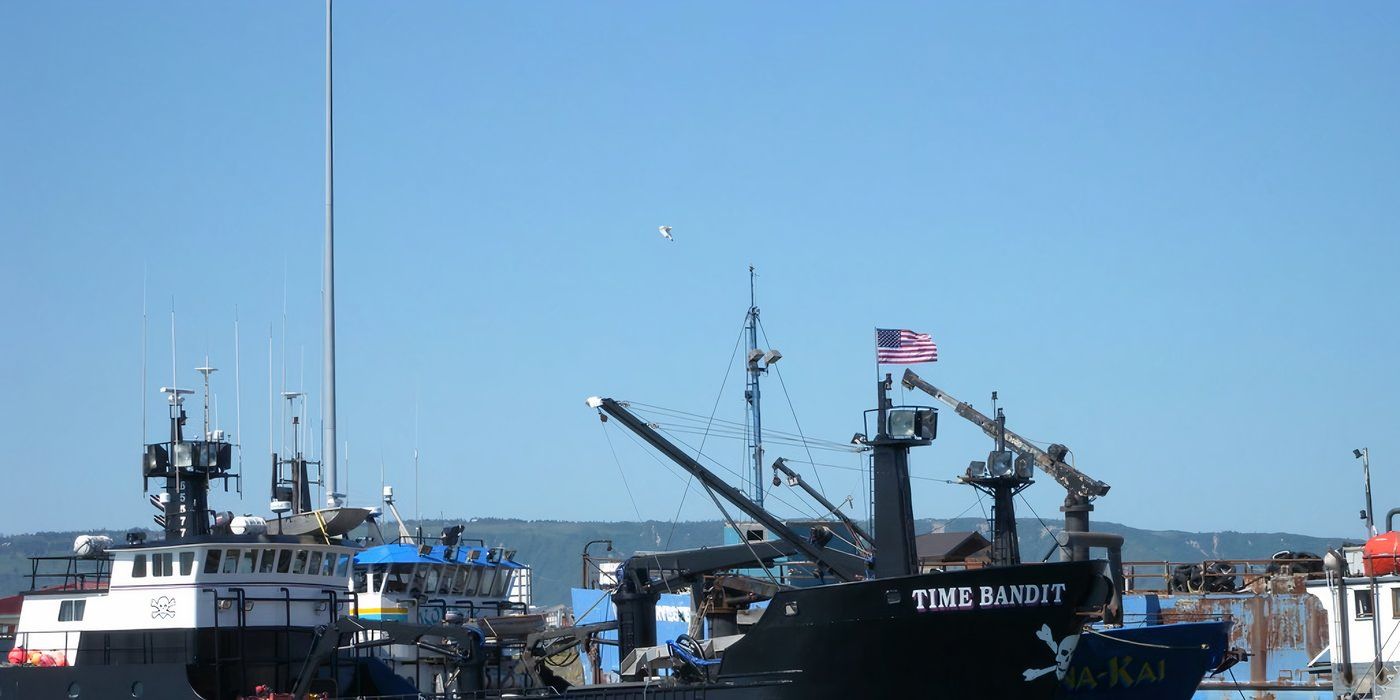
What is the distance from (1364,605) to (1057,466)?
1112 cm

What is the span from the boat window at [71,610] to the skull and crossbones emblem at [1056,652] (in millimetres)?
18302

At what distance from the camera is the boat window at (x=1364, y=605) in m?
37.5

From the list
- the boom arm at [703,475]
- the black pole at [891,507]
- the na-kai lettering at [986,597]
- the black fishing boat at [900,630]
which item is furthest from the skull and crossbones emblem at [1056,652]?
the boom arm at [703,475]

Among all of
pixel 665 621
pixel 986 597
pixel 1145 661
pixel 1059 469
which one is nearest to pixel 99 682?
pixel 986 597

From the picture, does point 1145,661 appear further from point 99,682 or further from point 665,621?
point 99,682

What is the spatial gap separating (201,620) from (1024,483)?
16.8 m

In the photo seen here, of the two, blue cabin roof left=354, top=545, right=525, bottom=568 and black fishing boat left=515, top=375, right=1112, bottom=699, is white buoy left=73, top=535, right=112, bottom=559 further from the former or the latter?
black fishing boat left=515, top=375, right=1112, bottom=699

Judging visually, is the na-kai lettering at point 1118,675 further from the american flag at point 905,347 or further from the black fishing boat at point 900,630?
the american flag at point 905,347

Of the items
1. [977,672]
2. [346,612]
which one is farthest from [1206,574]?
[346,612]

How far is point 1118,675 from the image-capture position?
31.9 m

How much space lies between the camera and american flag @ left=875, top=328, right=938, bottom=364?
33719mm

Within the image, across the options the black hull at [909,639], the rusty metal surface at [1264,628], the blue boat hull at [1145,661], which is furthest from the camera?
the rusty metal surface at [1264,628]

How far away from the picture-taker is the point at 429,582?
38.6 metres

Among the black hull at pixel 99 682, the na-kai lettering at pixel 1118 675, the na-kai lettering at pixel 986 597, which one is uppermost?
the na-kai lettering at pixel 986 597
